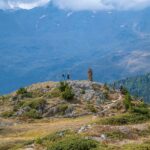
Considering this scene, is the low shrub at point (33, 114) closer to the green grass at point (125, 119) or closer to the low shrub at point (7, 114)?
the low shrub at point (7, 114)

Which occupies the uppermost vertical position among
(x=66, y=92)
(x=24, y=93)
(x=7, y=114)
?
(x=24, y=93)

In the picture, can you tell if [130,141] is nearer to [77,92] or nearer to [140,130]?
[140,130]

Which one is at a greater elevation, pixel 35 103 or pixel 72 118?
pixel 35 103

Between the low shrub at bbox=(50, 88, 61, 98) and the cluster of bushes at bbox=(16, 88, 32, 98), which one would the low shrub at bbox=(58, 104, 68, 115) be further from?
the cluster of bushes at bbox=(16, 88, 32, 98)

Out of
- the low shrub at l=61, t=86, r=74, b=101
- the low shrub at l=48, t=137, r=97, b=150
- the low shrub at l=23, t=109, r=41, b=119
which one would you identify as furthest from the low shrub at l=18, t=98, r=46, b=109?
the low shrub at l=48, t=137, r=97, b=150

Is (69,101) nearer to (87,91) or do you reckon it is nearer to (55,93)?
(55,93)

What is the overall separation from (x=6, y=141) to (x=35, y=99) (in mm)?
40371

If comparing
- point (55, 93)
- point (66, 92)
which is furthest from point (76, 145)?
point (55, 93)

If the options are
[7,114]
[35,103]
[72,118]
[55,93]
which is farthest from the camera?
[55,93]

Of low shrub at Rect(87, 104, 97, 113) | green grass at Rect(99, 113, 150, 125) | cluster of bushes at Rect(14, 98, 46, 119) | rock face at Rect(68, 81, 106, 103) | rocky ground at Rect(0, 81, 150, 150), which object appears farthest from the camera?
rock face at Rect(68, 81, 106, 103)

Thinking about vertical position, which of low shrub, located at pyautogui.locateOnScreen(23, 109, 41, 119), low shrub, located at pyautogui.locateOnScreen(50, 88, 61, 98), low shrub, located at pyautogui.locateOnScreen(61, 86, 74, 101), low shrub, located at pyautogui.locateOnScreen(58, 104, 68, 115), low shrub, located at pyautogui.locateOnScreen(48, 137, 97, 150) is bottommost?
low shrub, located at pyautogui.locateOnScreen(48, 137, 97, 150)

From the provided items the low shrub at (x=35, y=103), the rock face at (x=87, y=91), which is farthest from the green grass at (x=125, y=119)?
the rock face at (x=87, y=91)

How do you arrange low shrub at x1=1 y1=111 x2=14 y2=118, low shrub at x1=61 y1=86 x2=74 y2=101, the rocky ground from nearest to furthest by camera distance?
the rocky ground, low shrub at x1=1 y1=111 x2=14 y2=118, low shrub at x1=61 y1=86 x2=74 y2=101

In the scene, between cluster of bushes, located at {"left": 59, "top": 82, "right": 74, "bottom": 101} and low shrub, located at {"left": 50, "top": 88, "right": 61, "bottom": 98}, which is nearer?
cluster of bushes, located at {"left": 59, "top": 82, "right": 74, "bottom": 101}
